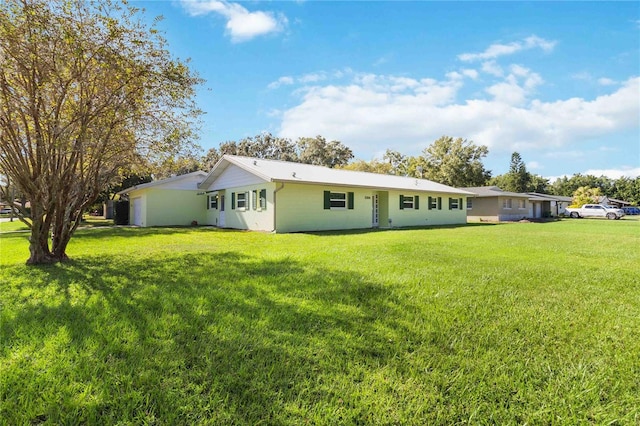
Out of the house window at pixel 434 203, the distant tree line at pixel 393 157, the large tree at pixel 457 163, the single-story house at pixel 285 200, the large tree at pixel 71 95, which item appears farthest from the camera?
the distant tree line at pixel 393 157

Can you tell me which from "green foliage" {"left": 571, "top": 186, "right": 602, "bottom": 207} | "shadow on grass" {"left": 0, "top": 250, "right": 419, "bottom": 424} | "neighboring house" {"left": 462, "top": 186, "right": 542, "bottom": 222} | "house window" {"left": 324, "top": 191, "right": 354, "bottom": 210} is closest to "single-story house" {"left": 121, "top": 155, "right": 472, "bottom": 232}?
"house window" {"left": 324, "top": 191, "right": 354, "bottom": 210}

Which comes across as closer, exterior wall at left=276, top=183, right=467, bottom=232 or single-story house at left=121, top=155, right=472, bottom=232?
exterior wall at left=276, top=183, right=467, bottom=232

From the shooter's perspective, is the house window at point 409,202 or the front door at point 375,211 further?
the house window at point 409,202

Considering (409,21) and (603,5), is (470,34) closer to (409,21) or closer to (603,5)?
(409,21)

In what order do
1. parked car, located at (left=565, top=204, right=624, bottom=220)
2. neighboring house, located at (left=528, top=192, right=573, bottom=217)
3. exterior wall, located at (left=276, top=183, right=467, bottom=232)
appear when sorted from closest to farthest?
exterior wall, located at (left=276, top=183, right=467, bottom=232), parked car, located at (left=565, top=204, right=624, bottom=220), neighboring house, located at (left=528, top=192, right=573, bottom=217)

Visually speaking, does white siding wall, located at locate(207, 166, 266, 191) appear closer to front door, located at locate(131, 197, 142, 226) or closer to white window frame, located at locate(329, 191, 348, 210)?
white window frame, located at locate(329, 191, 348, 210)

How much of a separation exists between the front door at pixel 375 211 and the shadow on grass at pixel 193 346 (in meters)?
13.9

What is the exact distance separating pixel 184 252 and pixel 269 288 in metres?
4.67

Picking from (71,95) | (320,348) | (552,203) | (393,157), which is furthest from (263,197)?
(552,203)

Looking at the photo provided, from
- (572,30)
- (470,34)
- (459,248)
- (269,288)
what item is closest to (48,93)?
(269,288)

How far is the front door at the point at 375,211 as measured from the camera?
18.8m

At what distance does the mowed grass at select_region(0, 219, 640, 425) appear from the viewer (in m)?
2.12

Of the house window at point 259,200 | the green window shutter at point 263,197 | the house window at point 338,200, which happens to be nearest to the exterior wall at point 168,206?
the house window at point 259,200

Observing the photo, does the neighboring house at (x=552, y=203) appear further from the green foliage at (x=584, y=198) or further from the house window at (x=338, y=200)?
the house window at (x=338, y=200)
